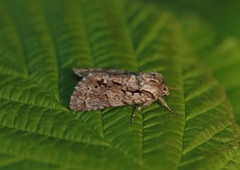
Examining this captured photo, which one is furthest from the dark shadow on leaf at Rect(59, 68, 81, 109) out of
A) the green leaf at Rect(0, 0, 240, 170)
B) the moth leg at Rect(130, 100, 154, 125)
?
the moth leg at Rect(130, 100, 154, 125)

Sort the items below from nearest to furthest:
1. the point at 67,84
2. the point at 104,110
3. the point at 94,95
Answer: the point at 104,110 → the point at 67,84 → the point at 94,95

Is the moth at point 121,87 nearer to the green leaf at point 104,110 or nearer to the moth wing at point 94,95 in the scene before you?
the moth wing at point 94,95

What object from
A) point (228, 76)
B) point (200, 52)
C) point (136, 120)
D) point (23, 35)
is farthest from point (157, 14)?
point (136, 120)

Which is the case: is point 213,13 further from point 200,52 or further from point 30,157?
point 30,157

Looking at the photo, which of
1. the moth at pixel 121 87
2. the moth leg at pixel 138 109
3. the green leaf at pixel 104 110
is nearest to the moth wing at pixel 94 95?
the moth at pixel 121 87

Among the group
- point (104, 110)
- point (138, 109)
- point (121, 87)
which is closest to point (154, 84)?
point (121, 87)

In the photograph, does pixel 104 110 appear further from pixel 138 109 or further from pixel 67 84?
pixel 67 84

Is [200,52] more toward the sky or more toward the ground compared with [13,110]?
more toward the sky
